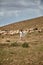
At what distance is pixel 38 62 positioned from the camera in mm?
14000

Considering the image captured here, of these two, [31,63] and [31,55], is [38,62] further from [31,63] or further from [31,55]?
[31,55]

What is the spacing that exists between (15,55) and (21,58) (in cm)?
101

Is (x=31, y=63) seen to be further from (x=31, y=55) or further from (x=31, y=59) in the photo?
(x=31, y=55)

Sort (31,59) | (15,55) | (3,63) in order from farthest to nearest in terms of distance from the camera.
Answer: (15,55) < (31,59) < (3,63)

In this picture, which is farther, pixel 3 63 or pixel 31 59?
pixel 31 59

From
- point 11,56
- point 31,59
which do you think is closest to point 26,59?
point 31,59

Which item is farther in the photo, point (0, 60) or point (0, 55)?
point (0, 55)

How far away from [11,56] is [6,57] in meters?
0.51

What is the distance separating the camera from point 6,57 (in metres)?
15.2

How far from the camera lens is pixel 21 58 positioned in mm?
15062

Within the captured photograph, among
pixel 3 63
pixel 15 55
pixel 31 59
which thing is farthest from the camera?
pixel 15 55

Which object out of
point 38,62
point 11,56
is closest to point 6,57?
point 11,56

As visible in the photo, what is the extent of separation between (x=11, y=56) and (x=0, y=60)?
4.69 ft

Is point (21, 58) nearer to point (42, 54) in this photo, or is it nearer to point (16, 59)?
point (16, 59)
